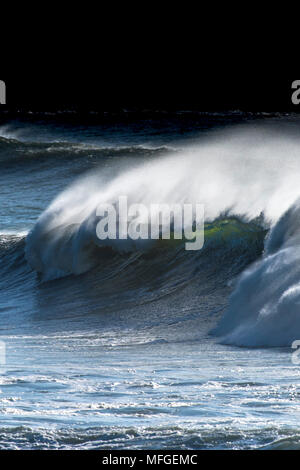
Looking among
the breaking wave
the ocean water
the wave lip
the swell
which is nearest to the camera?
the ocean water

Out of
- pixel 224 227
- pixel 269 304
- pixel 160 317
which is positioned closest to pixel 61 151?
pixel 224 227

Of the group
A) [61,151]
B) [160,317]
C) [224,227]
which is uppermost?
[224,227]

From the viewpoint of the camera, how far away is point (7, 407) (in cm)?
565

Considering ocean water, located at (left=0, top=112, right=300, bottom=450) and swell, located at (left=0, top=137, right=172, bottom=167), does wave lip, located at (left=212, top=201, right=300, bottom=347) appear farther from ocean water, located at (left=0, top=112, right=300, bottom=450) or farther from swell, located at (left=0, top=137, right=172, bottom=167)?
swell, located at (left=0, top=137, right=172, bottom=167)

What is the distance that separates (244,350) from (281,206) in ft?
12.2

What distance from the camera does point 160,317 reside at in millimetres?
9859

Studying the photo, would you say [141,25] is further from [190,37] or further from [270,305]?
[270,305]

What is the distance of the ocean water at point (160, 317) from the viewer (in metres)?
5.32

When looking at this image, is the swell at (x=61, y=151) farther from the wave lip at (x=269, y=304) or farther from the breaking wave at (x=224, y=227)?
the wave lip at (x=269, y=304)

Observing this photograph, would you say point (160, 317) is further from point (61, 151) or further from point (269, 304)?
point (61, 151)

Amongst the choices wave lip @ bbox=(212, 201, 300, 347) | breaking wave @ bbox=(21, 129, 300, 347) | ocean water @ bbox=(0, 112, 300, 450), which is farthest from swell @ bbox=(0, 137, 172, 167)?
wave lip @ bbox=(212, 201, 300, 347)

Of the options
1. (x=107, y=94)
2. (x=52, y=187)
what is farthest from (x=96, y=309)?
(x=107, y=94)

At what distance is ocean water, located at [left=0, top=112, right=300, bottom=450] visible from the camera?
5.32 metres

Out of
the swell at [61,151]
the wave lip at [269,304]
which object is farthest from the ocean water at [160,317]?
the swell at [61,151]
